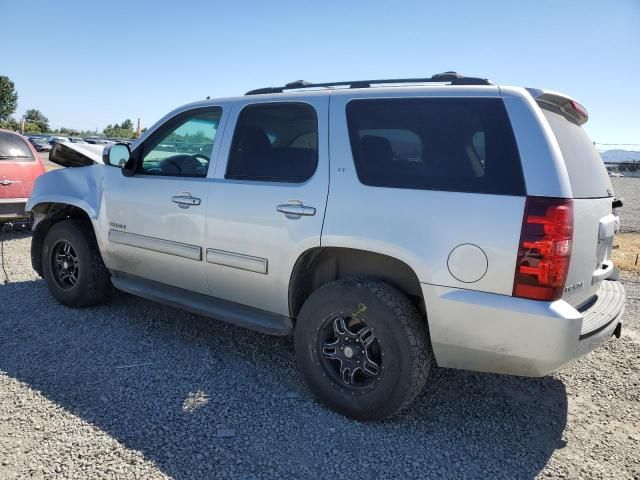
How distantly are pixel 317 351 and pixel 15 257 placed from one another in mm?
5515

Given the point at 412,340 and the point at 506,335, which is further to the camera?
the point at 412,340

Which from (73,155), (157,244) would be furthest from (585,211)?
(73,155)

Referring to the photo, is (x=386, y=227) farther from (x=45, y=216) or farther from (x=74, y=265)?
(x=45, y=216)

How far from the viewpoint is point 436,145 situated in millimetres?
2824

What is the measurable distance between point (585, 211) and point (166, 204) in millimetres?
2856

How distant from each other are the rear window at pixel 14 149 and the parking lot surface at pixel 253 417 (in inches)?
181

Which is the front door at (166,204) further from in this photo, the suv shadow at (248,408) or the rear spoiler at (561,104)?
the rear spoiler at (561,104)

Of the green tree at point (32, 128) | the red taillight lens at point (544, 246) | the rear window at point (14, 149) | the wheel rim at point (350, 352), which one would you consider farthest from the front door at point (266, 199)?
the green tree at point (32, 128)

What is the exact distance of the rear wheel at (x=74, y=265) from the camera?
4.58m

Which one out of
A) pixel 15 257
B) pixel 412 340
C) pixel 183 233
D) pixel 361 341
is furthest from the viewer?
pixel 15 257

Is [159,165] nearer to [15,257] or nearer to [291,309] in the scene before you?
[291,309]

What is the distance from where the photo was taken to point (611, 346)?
441 cm

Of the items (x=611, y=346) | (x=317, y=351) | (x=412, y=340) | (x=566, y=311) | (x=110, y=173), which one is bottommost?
(x=611, y=346)

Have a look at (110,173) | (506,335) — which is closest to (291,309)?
(506,335)
